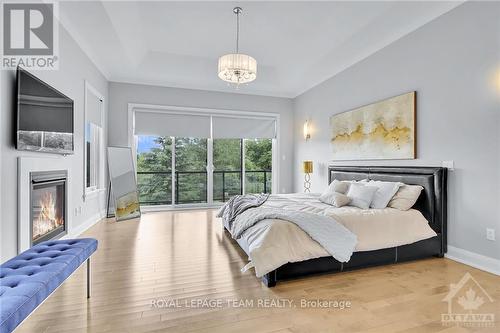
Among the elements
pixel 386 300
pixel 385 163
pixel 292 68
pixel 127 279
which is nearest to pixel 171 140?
pixel 292 68

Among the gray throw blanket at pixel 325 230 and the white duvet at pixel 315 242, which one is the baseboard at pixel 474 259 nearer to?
the white duvet at pixel 315 242

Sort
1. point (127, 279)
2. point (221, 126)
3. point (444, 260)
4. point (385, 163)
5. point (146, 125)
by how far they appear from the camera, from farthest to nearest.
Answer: point (221, 126) < point (146, 125) < point (385, 163) < point (444, 260) < point (127, 279)

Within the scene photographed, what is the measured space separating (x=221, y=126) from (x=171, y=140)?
124 centimetres

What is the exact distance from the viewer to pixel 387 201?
3.28 metres

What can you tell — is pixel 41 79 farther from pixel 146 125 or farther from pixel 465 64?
pixel 465 64

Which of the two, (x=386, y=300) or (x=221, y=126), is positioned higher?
(x=221, y=126)

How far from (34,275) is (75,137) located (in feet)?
9.38

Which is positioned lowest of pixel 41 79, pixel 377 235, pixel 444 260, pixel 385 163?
pixel 444 260

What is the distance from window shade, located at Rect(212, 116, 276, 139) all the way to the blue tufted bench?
4.51 meters

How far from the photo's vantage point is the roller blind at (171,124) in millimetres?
5895

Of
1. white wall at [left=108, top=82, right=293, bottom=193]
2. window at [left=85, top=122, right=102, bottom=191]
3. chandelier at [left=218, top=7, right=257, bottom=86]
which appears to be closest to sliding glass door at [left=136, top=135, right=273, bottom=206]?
white wall at [left=108, top=82, right=293, bottom=193]

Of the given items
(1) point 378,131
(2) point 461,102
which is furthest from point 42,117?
(2) point 461,102

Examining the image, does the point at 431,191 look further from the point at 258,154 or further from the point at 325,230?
the point at 258,154

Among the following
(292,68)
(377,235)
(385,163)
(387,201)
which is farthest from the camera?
(292,68)
